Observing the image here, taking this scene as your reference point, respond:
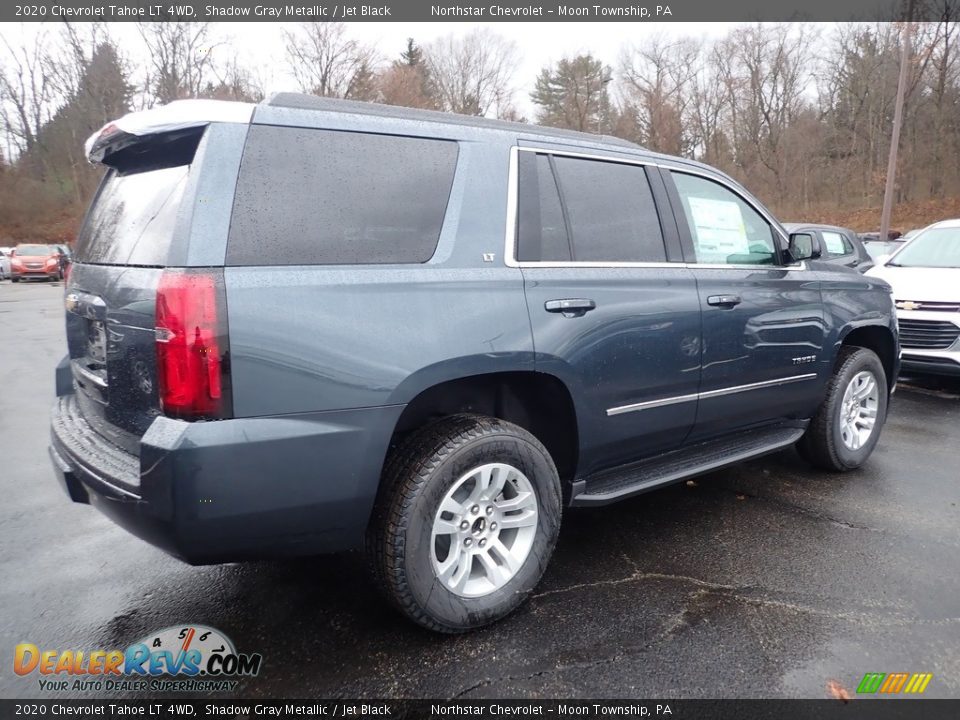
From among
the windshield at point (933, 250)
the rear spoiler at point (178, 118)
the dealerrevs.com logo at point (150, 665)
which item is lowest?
the dealerrevs.com logo at point (150, 665)

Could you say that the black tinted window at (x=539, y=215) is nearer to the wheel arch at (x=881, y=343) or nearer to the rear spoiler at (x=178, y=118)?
the rear spoiler at (x=178, y=118)

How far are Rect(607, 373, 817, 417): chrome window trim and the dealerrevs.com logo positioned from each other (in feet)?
5.93

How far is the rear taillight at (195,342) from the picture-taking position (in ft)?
6.75

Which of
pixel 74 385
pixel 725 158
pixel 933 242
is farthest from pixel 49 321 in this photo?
pixel 725 158

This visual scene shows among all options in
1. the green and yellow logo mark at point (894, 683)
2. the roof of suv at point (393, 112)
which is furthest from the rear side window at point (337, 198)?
the green and yellow logo mark at point (894, 683)

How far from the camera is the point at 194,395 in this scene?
2.07 meters

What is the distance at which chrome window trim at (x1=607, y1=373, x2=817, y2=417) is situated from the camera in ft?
10.1

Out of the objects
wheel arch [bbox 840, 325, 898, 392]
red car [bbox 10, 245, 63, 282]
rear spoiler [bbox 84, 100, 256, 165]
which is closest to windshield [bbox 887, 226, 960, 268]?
wheel arch [bbox 840, 325, 898, 392]

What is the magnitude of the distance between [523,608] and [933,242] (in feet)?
24.8

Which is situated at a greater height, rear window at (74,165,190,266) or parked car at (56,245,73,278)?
rear window at (74,165,190,266)

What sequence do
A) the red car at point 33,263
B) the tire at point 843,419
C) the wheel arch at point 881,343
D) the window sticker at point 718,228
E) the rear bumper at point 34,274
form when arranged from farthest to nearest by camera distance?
the rear bumper at point 34,274 → the red car at point 33,263 → the wheel arch at point 881,343 → the tire at point 843,419 → the window sticker at point 718,228

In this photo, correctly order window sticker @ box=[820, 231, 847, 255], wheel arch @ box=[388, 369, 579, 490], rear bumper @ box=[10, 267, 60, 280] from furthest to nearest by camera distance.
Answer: rear bumper @ box=[10, 267, 60, 280] → window sticker @ box=[820, 231, 847, 255] → wheel arch @ box=[388, 369, 579, 490]

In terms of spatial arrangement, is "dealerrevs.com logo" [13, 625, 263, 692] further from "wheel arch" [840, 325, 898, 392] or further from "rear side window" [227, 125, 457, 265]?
"wheel arch" [840, 325, 898, 392]

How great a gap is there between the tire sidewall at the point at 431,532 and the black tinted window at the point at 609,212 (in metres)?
0.94
